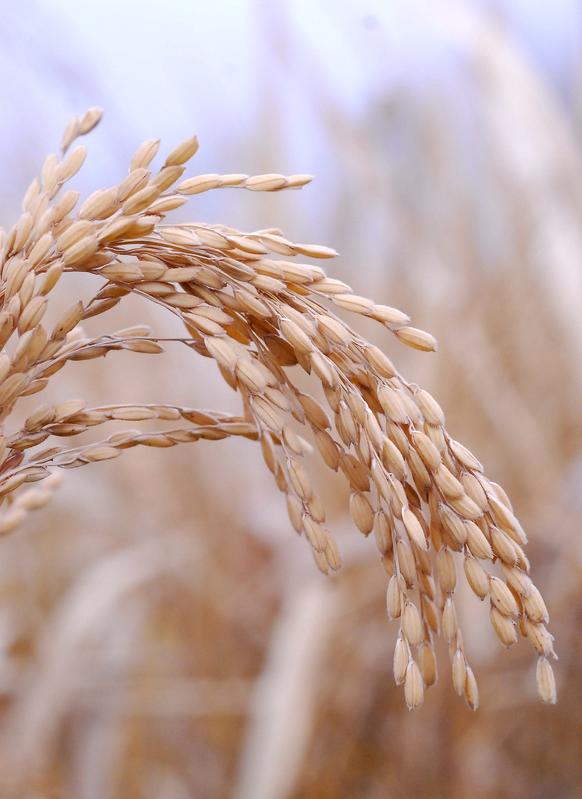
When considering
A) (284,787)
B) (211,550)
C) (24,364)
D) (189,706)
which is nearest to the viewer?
(24,364)

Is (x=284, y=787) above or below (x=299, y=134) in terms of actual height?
below

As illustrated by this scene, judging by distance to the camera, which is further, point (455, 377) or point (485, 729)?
point (455, 377)

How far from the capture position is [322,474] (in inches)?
45.8

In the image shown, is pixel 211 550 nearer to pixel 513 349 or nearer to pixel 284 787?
pixel 284 787

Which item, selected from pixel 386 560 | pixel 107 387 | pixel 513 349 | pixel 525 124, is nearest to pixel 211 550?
pixel 107 387

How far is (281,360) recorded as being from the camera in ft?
0.96

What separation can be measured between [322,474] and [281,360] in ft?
2.88

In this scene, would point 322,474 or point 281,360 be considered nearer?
point 281,360

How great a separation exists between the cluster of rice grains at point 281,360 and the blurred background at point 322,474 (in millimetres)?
584

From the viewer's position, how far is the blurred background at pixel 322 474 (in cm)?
94

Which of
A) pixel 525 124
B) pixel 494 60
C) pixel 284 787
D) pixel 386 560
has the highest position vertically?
pixel 494 60

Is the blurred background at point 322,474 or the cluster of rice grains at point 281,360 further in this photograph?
the blurred background at point 322,474

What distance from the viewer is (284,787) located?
79 cm

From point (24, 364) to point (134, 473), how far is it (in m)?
0.95
